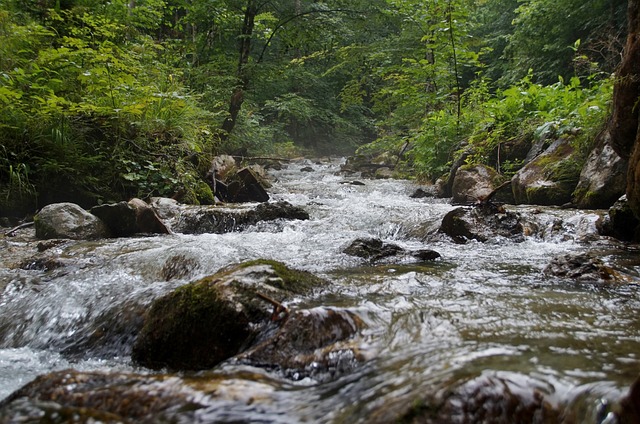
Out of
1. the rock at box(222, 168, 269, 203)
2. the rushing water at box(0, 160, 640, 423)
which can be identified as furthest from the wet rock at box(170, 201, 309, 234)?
the rock at box(222, 168, 269, 203)

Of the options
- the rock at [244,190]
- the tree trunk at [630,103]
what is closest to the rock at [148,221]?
the rock at [244,190]

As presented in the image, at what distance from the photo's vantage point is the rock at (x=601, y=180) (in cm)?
556

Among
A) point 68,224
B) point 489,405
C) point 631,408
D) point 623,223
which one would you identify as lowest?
point 68,224

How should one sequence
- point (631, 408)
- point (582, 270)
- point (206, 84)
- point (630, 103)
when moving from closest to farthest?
point (631, 408), point (582, 270), point (630, 103), point (206, 84)

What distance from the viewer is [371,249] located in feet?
15.2

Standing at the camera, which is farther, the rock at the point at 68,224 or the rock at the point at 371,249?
the rock at the point at 68,224

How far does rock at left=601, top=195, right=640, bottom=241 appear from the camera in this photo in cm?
463

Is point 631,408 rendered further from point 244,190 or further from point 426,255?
point 244,190

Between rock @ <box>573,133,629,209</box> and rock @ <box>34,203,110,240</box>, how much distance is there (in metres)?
6.50

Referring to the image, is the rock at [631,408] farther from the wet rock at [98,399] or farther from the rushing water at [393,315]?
the wet rock at [98,399]

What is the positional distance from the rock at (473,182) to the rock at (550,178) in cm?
54

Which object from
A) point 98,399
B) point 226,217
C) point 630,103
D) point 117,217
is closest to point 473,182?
point 630,103

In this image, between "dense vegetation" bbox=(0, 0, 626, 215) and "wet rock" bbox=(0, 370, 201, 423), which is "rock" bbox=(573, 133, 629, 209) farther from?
"wet rock" bbox=(0, 370, 201, 423)

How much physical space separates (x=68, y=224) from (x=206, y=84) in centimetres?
586
